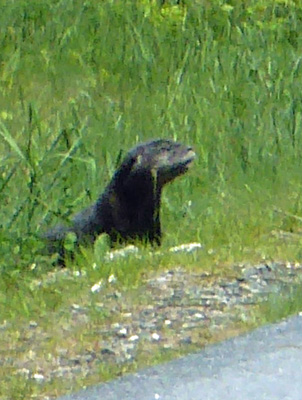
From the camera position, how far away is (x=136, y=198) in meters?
7.67

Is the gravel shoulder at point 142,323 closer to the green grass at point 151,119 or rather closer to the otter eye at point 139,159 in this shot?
the green grass at point 151,119

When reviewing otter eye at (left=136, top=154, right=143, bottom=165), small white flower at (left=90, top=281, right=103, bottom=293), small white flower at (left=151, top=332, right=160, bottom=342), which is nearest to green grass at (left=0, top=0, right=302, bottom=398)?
small white flower at (left=90, top=281, right=103, bottom=293)

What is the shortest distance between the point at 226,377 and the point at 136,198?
3360 millimetres

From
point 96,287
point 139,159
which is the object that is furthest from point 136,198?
point 96,287

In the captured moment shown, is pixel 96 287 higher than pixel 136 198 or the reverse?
higher

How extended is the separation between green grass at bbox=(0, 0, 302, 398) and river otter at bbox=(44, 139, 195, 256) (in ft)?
0.54

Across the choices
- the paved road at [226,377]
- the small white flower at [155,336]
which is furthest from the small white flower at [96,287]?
the paved road at [226,377]

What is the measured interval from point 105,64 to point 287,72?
75.6 inches

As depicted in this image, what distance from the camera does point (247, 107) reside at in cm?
980

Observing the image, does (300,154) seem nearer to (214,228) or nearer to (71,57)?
(214,228)

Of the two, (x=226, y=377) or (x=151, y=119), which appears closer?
(x=226, y=377)

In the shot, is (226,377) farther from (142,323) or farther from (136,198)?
(136,198)

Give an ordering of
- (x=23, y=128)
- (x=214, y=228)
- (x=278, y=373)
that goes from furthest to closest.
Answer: (x=23, y=128), (x=214, y=228), (x=278, y=373)

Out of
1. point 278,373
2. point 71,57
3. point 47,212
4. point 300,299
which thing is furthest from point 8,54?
point 278,373
